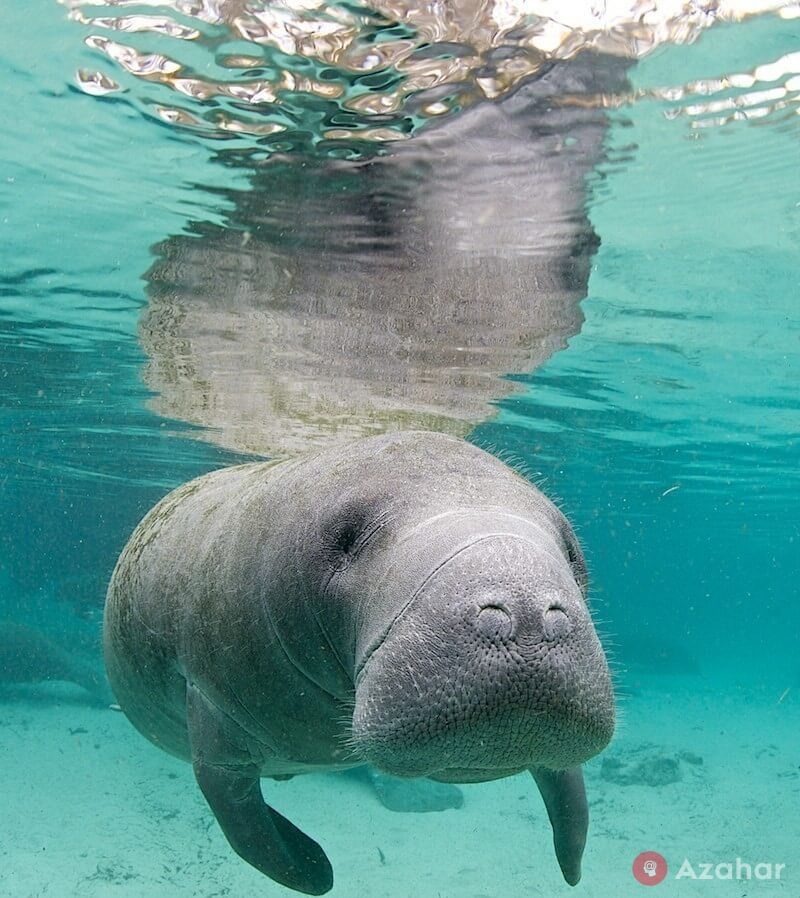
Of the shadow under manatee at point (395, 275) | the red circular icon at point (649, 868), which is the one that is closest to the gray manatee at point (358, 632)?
the shadow under manatee at point (395, 275)

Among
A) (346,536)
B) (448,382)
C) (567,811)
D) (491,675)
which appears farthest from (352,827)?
(491,675)

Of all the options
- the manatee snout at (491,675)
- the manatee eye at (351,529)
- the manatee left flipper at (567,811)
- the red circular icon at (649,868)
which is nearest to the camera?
the manatee snout at (491,675)

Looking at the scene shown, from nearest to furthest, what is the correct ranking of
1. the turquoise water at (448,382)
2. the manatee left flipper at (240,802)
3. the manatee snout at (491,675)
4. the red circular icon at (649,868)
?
the manatee snout at (491,675), the manatee left flipper at (240,802), the turquoise water at (448,382), the red circular icon at (649,868)

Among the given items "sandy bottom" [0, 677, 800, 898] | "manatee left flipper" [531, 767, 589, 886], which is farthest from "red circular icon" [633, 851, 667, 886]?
"manatee left flipper" [531, 767, 589, 886]

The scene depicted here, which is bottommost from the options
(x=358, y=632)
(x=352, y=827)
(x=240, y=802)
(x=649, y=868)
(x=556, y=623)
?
(x=352, y=827)

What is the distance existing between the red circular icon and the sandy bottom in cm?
15

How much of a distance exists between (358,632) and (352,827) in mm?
11115

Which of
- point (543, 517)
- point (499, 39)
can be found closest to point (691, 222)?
point (499, 39)

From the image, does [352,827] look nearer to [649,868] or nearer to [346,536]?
[649,868]

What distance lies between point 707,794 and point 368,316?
509 inches

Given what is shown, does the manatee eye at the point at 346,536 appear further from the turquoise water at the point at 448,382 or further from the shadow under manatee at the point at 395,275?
the shadow under manatee at the point at 395,275

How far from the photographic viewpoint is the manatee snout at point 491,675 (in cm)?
236

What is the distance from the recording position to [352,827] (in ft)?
42.3

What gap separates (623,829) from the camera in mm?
14086
